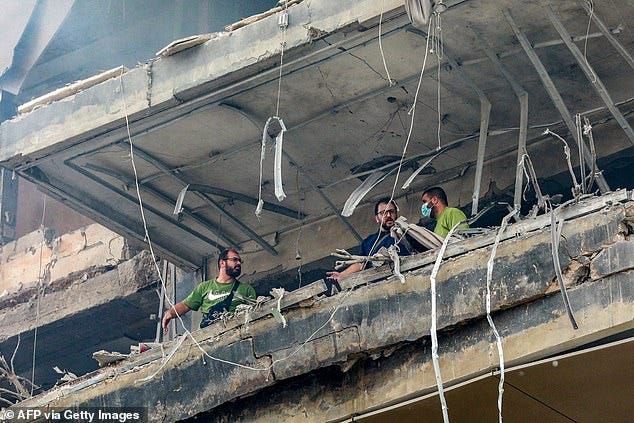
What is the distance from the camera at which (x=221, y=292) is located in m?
11.4

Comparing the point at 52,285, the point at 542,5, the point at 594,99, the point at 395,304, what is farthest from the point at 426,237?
the point at 52,285

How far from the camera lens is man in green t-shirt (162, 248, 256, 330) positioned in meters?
11.2

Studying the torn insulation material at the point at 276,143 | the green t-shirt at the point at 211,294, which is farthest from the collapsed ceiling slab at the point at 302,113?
the green t-shirt at the point at 211,294

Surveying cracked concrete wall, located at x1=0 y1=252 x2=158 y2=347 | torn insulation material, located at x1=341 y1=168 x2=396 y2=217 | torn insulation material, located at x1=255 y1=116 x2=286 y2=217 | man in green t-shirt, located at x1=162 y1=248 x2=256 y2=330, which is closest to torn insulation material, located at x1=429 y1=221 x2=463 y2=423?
torn insulation material, located at x1=255 y1=116 x2=286 y2=217

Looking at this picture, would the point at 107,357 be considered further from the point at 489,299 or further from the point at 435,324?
the point at 489,299

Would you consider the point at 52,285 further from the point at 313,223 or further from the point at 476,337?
the point at 476,337

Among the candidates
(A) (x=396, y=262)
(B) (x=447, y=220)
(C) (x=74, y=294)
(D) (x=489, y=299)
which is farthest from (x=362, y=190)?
(C) (x=74, y=294)

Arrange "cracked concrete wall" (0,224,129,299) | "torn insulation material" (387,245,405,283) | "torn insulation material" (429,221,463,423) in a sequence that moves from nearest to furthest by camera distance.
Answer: "torn insulation material" (429,221,463,423)
"torn insulation material" (387,245,405,283)
"cracked concrete wall" (0,224,129,299)

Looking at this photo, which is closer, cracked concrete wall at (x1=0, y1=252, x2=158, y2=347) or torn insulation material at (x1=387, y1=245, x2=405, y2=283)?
torn insulation material at (x1=387, y1=245, x2=405, y2=283)
